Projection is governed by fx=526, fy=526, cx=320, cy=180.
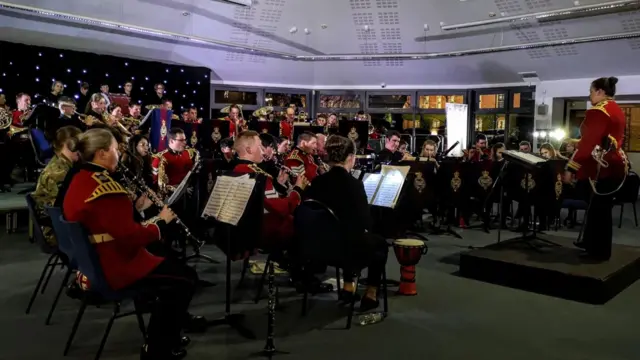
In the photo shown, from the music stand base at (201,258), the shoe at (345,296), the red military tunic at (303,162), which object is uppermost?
the red military tunic at (303,162)

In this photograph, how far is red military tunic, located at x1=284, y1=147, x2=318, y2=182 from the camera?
211 inches

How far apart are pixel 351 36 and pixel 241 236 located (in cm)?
1028

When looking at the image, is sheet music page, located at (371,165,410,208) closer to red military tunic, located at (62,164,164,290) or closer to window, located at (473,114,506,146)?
red military tunic, located at (62,164,164,290)

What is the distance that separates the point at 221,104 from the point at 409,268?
11.8 metres

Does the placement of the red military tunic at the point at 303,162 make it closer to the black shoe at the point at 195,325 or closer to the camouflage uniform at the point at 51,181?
the black shoe at the point at 195,325

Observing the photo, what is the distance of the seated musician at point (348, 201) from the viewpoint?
3.60 metres

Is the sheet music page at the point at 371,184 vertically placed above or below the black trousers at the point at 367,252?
above

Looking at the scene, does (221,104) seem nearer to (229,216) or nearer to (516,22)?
(516,22)

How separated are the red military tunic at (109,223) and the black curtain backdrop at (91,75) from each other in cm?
953

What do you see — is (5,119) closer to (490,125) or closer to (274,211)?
(274,211)

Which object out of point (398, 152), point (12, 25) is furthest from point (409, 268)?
point (12, 25)

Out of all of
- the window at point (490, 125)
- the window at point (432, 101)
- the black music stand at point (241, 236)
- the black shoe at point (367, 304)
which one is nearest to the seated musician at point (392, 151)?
the black shoe at point (367, 304)

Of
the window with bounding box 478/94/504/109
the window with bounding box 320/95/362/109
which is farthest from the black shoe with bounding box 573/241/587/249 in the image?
the window with bounding box 320/95/362/109

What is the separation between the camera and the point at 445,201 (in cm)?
757
